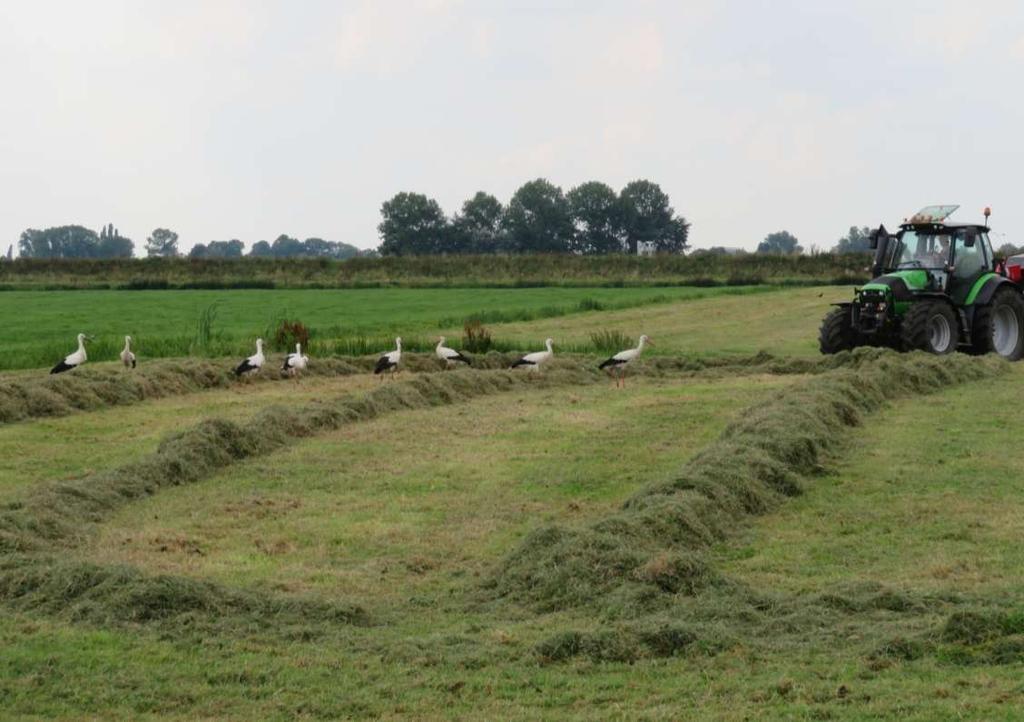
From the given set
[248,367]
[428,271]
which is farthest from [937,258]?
[428,271]

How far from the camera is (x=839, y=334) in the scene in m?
27.0

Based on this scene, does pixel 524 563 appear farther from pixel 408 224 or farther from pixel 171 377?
pixel 408 224

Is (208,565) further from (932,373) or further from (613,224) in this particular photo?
(613,224)

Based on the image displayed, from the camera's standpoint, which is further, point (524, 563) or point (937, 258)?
point (937, 258)

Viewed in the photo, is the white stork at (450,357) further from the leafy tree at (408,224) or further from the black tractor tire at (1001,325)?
the leafy tree at (408,224)

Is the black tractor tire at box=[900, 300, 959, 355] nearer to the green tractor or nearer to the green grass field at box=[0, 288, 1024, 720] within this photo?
the green tractor

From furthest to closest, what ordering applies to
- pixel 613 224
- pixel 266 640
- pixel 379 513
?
1. pixel 613 224
2. pixel 379 513
3. pixel 266 640

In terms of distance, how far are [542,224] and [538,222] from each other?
396 millimetres

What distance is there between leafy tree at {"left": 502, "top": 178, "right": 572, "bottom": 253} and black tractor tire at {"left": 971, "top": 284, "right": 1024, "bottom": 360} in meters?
96.4

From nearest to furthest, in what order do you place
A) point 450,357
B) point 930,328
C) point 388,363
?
1. point 388,363
2. point 930,328
3. point 450,357

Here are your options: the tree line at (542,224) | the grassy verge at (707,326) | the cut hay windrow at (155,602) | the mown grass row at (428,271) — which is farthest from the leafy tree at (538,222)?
the cut hay windrow at (155,602)

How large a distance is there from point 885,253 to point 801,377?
4.35 m

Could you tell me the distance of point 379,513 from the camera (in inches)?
523

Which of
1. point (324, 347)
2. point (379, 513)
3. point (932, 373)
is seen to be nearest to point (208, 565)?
point (379, 513)
